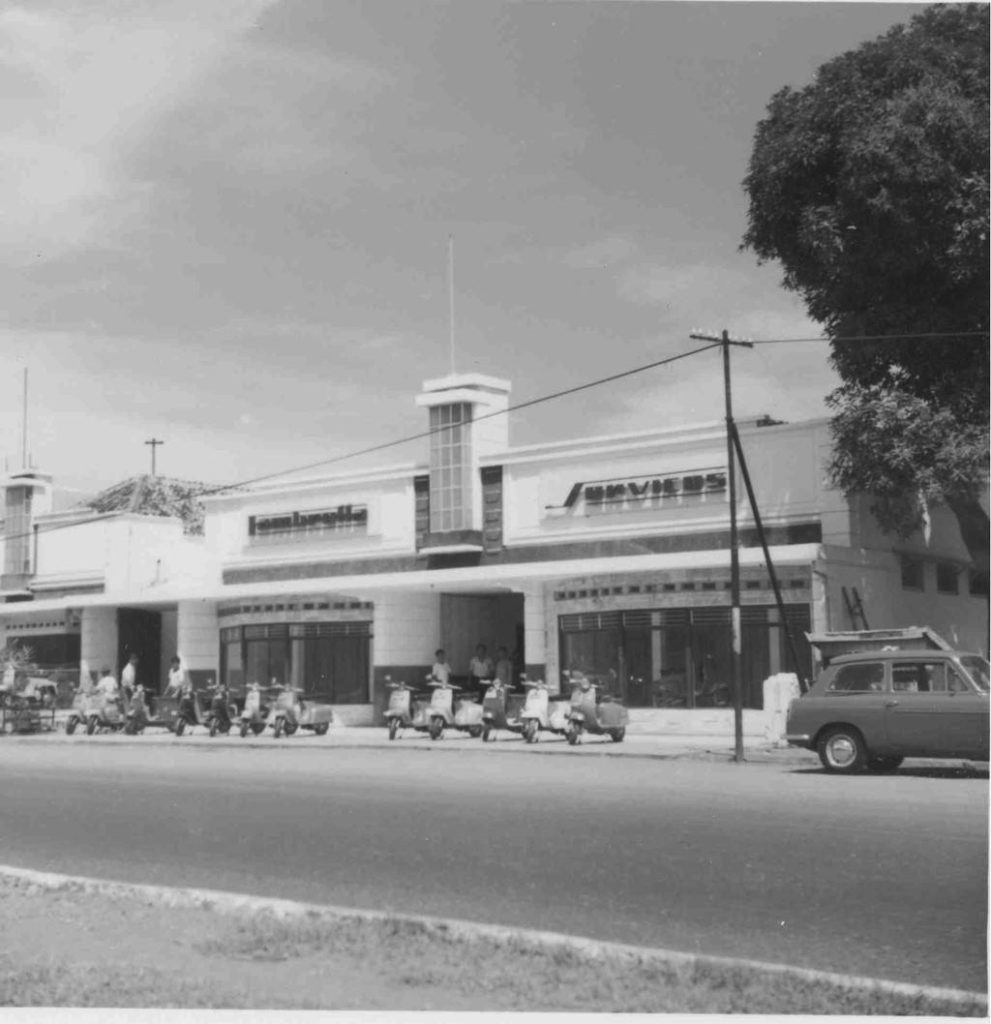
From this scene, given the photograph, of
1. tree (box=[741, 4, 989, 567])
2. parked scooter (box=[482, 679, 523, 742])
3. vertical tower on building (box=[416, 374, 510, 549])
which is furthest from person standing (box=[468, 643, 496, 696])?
tree (box=[741, 4, 989, 567])

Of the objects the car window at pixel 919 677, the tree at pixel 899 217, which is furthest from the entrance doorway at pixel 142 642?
the car window at pixel 919 677

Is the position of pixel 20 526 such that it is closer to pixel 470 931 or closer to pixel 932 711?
pixel 932 711

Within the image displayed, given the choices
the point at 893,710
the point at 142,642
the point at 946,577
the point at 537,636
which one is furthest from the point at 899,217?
the point at 142,642

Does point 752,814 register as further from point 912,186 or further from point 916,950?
point 912,186

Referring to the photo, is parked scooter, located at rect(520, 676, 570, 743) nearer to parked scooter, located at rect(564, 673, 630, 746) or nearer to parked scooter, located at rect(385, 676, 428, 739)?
parked scooter, located at rect(564, 673, 630, 746)

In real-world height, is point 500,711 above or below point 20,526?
below

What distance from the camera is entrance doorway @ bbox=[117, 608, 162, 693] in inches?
1513

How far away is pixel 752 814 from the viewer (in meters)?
12.9

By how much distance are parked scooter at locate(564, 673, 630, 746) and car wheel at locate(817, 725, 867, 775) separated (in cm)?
658

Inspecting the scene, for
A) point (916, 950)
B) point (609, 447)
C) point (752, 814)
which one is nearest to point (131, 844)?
point (752, 814)

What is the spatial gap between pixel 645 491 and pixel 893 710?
11.7m

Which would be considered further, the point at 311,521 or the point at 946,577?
the point at 311,521

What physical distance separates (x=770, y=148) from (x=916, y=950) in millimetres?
11600

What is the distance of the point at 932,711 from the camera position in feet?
54.4
